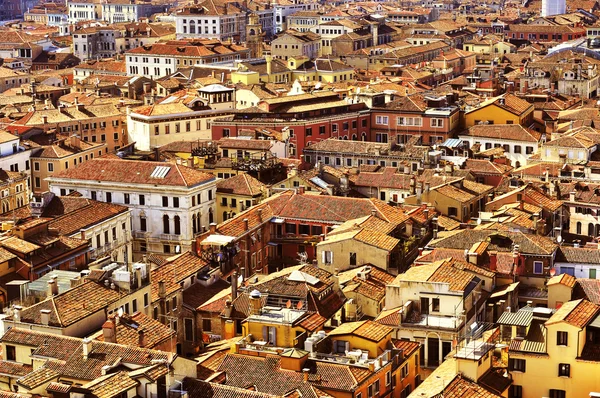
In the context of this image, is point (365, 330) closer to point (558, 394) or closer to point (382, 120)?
point (558, 394)

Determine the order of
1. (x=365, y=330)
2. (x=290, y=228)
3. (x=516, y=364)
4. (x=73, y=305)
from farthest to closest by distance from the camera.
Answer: (x=290, y=228) → (x=73, y=305) → (x=365, y=330) → (x=516, y=364)

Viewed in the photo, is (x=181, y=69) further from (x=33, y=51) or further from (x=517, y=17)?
(x=517, y=17)

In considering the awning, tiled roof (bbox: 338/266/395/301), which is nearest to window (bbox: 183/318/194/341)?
tiled roof (bbox: 338/266/395/301)

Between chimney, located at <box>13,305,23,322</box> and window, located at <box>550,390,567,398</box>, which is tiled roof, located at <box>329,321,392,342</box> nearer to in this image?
window, located at <box>550,390,567,398</box>

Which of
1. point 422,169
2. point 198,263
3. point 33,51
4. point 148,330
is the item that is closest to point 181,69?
point 33,51

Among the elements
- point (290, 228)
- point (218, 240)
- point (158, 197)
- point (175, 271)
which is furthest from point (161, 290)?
point (158, 197)

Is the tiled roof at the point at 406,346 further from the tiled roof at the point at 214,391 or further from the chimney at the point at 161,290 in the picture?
the chimney at the point at 161,290

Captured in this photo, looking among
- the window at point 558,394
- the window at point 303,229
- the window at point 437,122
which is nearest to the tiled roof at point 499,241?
the window at point 303,229
